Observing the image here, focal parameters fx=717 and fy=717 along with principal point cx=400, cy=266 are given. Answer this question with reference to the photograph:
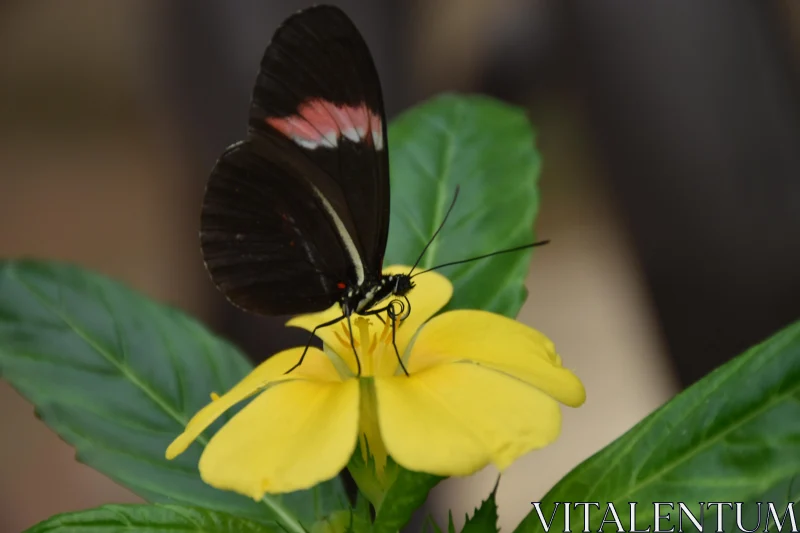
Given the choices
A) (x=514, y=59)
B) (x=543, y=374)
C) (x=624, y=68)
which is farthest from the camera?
(x=514, y=59)

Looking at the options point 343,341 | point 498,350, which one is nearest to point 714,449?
point 498,350

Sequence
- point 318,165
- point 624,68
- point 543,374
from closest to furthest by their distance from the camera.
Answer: point 543,374, point 318,165, point 624,68

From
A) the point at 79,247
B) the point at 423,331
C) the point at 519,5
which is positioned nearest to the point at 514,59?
the point at 519,5

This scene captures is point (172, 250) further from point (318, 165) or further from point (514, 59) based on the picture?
point (318, 165)

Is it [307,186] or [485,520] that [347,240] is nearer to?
[307,186]

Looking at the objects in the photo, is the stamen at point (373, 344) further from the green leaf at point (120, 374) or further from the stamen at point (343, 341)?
the green leaf at point (120, 374)

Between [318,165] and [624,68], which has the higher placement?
[624,68]

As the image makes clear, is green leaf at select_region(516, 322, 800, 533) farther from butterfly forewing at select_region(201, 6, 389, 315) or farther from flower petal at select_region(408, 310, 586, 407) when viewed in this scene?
butterfly forewing at select_region(201, 6, 389, 315)
